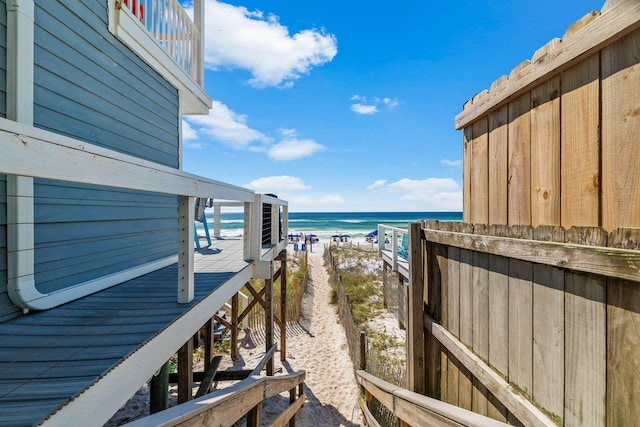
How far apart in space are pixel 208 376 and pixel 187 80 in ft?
15.2

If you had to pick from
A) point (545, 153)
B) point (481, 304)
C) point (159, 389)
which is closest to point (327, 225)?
point (159, 389)

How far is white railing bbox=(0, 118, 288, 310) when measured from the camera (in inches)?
47.3

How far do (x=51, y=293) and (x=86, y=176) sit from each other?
1820 millimetres

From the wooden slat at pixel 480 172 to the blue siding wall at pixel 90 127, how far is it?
3432mm

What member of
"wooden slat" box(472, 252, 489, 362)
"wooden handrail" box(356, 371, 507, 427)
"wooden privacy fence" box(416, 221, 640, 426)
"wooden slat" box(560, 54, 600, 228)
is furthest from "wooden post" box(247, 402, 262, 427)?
"wooden slat" box(560, 54, 600, 228)

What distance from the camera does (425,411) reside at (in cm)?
190

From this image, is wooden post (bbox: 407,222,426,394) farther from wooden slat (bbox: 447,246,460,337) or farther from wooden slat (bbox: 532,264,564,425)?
wooden slat (bbox: 532,264,564,425)

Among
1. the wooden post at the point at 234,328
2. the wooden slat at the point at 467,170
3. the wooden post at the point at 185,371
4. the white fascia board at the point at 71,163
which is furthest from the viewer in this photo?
the wooden post at the point at 234,328

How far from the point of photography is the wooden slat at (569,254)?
91cm

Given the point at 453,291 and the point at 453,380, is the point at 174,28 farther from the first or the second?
the point at 453,380

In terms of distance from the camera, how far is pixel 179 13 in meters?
4.71

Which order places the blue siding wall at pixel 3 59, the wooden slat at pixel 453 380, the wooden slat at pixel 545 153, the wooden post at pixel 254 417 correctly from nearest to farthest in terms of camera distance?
1. the wooden slat at pixel 545 153
2. the wooden slat at pixel 453 380
3. the blue siding wall at pixel 3 59
4. the wooden post at pixel 254 417

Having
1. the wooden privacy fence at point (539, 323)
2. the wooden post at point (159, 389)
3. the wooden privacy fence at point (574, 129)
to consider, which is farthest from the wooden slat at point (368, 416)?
the wooden privacy fence at point (574, 129)

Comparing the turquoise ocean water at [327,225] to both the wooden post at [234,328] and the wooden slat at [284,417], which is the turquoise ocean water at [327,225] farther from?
the wooden slat at [284,417]
